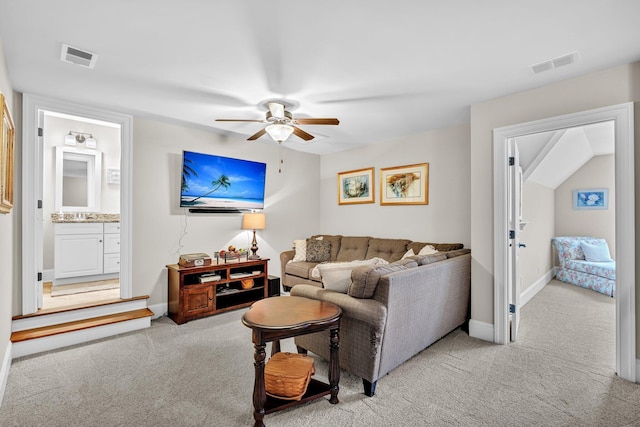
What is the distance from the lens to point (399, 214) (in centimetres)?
458

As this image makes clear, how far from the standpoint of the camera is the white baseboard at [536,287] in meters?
4.29

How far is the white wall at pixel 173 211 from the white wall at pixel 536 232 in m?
3.72

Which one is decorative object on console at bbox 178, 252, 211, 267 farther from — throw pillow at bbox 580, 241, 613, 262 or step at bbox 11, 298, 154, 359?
throw pillow at bbox 580, 241, 613, 262

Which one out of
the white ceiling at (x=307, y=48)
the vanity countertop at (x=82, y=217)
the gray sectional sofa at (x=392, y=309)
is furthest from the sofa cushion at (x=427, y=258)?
the vanity countertop at (x=82, y=217)

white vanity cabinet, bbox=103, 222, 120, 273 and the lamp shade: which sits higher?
the lamp shade

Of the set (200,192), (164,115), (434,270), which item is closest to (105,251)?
(200,192)

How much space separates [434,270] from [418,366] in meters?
0.80

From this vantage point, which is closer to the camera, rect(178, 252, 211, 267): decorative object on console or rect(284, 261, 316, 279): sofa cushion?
rect(178, 252, 211, 267): decorative object on console

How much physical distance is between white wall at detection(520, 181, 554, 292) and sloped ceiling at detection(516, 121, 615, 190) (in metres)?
0.21

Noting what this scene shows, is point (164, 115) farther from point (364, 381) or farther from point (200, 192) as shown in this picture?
point (364, 381)

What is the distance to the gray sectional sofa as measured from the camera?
207 centimetres

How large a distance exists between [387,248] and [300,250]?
4.59ft

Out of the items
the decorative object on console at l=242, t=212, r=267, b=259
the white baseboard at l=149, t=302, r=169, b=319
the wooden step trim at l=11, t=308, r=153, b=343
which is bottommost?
the white baseboard at l=149, t=302, r=169, b=319

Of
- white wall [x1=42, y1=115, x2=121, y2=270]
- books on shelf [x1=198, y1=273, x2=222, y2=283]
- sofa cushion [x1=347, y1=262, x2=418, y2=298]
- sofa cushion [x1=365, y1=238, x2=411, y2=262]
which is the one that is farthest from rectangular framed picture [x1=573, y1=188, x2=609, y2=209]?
white wall [x1=42, y1=115, x2=121, y2=270]
